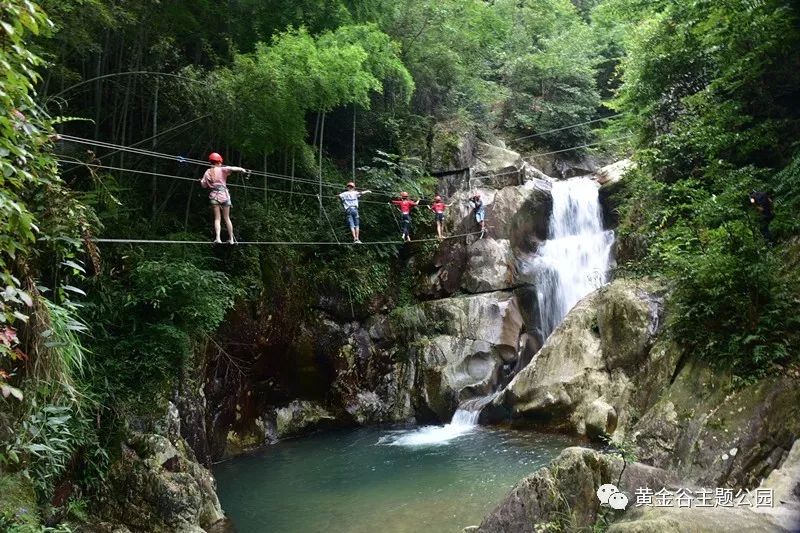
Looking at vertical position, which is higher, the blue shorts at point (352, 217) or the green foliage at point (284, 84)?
the green foliage at point (284, 84)

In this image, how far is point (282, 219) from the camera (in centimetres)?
1109

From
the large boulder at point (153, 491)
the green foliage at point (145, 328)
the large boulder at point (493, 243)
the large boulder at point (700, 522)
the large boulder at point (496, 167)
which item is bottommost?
the large boulder at point (153, 491)

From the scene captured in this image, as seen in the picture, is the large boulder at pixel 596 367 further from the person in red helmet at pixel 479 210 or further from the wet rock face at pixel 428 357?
the person in red helmet at pixel 479 210

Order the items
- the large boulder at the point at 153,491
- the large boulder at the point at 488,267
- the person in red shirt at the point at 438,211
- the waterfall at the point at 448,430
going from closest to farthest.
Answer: the large boulder at the point at 153,491 < the waterfall at the point at 448,430 < the person in red shirt at the point at 438,211 < the large boulder at the point at 488,267

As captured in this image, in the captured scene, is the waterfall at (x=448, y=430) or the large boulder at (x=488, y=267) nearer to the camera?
the waterfall at (x=448, y=430)

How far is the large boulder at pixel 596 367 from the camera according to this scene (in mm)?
8734

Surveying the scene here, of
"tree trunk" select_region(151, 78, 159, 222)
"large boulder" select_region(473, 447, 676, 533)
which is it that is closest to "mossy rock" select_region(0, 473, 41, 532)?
"large boulder" select_region(473, 447, 676, 533)

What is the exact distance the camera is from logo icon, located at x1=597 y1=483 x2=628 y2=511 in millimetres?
3765

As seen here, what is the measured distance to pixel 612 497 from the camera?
381 centimetres

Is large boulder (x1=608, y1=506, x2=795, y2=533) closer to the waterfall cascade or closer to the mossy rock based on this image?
the mossy rock

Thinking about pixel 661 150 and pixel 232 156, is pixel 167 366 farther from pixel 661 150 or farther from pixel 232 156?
pixel 661 150

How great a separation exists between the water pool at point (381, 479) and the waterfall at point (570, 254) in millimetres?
4164

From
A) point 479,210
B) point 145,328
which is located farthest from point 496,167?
point 145,328

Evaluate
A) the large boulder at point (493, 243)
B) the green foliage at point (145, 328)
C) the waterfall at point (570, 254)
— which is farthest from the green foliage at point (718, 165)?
the green foliage at point (145, 328)
